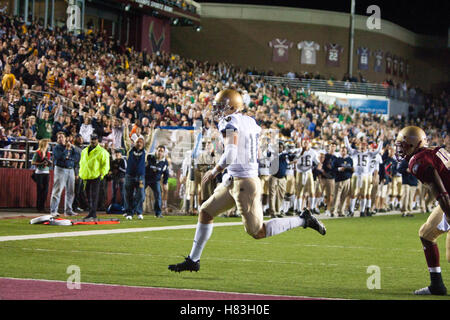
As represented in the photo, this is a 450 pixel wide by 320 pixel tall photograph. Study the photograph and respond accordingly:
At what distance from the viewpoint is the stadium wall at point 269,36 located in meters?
51.2

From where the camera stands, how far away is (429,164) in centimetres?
768

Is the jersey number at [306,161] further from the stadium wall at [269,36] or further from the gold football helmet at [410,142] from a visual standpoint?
the stadium wall at [269,36]

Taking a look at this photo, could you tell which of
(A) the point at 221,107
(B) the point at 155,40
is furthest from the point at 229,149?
(B) the point at 155,40

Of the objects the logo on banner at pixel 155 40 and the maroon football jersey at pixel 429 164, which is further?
the logo on banner at pixel 155 40

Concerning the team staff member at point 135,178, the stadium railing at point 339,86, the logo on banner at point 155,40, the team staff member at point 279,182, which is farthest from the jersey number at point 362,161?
the stadium railing at point 339,86

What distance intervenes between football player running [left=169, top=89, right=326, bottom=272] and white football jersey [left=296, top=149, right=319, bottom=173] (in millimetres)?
13445

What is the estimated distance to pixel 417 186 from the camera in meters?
25.7

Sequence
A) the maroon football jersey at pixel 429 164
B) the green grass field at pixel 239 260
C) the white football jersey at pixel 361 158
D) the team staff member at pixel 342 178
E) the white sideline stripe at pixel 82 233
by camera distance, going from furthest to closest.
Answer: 1. the white football jersey at pixel 361 158
2. the team staff member at pixel 342 178
3. the white sideline stripe at pixel 82 233
4. the green grass field at pixel 239 260
5. the maroon football jersey at pixel 429 164

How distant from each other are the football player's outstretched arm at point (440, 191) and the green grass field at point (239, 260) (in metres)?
1.00

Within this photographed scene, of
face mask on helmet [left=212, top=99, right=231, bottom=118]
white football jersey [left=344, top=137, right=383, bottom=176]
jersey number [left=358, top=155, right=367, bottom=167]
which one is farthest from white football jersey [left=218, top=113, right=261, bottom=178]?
jersey number [left=358, top=155, right=367, bottom=167]

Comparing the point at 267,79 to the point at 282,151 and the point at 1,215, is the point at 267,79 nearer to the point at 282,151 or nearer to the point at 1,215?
the point at 282,151

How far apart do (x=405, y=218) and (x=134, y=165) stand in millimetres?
8681

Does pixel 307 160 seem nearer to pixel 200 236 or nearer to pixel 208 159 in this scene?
pixel 208 159

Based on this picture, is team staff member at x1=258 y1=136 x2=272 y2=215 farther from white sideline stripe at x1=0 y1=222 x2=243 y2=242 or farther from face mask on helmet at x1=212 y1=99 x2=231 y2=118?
face mask on helmet at x1=212 y1=99 x2=231 y2=118
